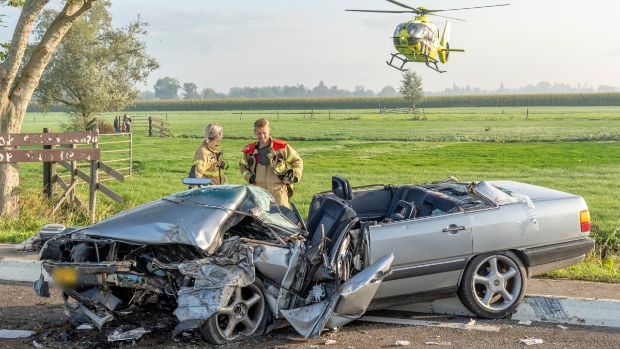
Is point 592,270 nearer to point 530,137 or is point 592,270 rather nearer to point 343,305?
point 343,305

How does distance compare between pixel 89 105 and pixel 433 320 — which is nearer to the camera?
pixel 433 320

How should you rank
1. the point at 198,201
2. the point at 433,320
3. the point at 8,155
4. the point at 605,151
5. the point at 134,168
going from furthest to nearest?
the point at 605,151 → the point at 134,168 → the point at 8,155 → the point at 433,320 → the point at 198,201

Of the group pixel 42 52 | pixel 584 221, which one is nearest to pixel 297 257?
pixel 584 221

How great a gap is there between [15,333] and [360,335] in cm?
283

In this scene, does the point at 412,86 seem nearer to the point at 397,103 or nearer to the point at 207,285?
the point at 397,103

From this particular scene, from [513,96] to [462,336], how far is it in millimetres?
135446

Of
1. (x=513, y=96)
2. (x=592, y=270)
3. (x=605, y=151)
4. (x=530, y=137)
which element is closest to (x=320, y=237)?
(x=592, y=270)

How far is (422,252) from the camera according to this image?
5.91 m

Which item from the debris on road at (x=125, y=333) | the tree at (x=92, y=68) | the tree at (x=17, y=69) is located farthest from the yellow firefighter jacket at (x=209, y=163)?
the tree at (x=92, y=68)

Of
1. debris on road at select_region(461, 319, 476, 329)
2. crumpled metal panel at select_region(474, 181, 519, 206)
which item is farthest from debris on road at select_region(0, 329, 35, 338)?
crumpled metal panel at select_region(474, 181, 519, 206)

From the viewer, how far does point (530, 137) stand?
49438mm

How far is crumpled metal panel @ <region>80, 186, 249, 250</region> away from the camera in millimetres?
5164

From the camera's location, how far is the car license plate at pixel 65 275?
17.1 ft

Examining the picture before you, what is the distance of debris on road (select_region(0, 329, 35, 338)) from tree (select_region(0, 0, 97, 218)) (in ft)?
26.9
